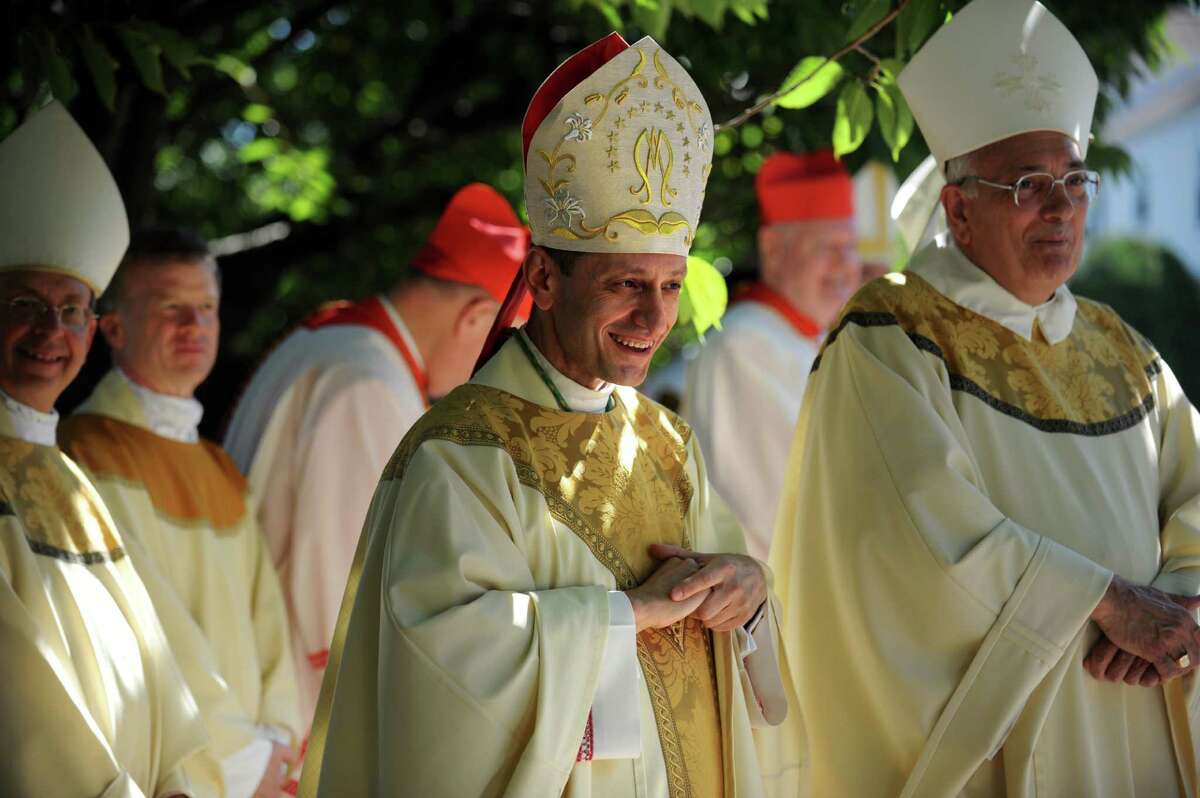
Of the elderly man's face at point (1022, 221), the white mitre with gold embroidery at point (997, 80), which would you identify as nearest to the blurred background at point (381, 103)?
the white mitre with gold embroidery at point (997, 80)

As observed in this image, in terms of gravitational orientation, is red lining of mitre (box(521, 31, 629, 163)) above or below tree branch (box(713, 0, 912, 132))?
below

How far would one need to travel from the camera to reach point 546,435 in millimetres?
3496

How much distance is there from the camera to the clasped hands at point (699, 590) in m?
3.36

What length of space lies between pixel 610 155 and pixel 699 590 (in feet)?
3.21

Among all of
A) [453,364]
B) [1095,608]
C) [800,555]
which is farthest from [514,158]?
[1095,608]

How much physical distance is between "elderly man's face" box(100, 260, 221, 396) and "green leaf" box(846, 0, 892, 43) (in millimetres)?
2299

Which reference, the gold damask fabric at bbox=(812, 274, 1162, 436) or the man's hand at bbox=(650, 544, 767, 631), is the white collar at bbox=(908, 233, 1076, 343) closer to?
the gold damask fabric at bbox=(812, 274, 1162, 436)

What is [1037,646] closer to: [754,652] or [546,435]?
[754,652]

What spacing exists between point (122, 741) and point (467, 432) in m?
1.31

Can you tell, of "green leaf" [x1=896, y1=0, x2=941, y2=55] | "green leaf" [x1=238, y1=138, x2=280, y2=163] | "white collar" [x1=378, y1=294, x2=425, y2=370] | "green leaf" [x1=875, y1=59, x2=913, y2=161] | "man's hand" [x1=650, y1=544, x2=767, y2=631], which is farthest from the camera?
"green leaf" [x1=238, y1=138, x2=280, y2=163]

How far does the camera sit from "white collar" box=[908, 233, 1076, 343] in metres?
4.46

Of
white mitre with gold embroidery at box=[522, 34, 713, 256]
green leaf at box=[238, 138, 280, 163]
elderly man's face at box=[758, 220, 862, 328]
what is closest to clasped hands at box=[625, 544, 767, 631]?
white mitre with gold embroidery at box=[522, 34, 713, 256]

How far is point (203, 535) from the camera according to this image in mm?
5098

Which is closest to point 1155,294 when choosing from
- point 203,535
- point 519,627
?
point 203,535
